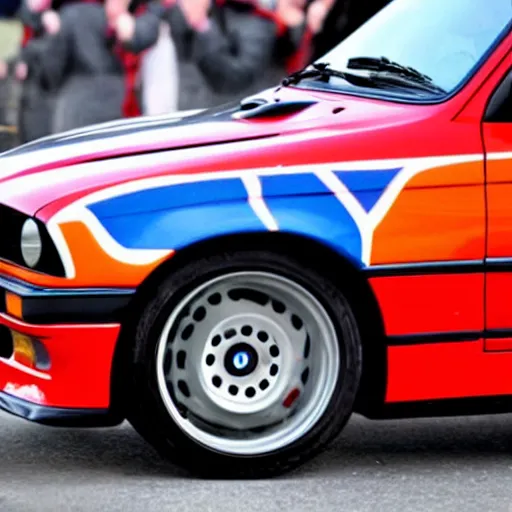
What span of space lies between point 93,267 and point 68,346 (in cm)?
26

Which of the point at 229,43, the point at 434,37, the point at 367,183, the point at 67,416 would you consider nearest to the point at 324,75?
the point at 434,37

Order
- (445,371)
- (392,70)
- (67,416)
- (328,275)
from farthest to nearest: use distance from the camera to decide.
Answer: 1. (392,70)
2. (445,371)
3. (328,275)
4. (67,416)

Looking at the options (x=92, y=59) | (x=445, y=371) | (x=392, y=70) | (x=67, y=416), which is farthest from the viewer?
(x=92, y=59)

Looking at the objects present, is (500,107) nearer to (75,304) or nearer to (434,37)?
(434,37)

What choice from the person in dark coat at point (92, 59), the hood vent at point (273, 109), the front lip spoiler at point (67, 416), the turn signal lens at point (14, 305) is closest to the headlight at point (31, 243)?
the turn signal lens at point (14, 305)

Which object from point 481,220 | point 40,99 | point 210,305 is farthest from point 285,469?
point 40,99

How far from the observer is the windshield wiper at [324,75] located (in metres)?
6.59

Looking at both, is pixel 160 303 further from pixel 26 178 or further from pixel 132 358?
pixel 26 178

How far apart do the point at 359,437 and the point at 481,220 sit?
3.68 feet

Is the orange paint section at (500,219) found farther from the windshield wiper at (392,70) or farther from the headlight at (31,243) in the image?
the headlight at (31,243)

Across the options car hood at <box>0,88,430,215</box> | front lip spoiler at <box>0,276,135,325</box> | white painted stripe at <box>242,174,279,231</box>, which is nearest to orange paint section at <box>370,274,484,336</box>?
white painted stripe at <box>242,174,279,231</box>

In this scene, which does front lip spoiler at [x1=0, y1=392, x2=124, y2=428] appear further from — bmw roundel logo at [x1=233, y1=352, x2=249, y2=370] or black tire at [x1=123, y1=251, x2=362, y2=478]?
bmw roundel logo at [x1=233, y1=352, x2=249, y2=370]

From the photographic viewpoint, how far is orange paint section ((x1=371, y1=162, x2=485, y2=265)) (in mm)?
5793

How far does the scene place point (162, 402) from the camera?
5785mm
